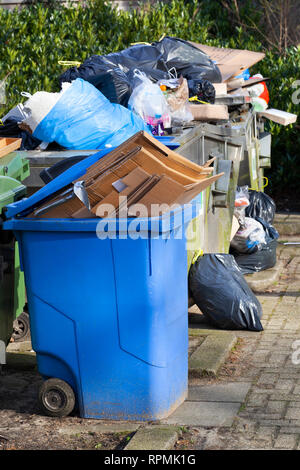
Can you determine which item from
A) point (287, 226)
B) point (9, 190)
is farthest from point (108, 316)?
point (287, 226)

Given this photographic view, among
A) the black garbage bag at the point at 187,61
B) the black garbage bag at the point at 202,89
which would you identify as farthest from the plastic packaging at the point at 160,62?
the black garbage bag at the point at 202,89

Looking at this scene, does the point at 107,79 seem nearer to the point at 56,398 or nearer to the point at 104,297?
the point at 104,297

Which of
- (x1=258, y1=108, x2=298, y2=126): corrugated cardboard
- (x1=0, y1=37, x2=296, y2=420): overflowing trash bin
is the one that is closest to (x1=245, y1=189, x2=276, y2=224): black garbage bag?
(x1=258, y1=108, x2=298, y2=126): corrugated cardboard

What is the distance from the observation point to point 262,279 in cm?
672

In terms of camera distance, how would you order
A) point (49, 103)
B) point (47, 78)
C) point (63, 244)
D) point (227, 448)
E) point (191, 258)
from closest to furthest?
point (227, 448)
point (63, 244)
point (49, 103)
point (191, 258)
point (47, 78)

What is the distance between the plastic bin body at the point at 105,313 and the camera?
3881 millimetres

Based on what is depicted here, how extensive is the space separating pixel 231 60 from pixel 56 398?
538 cm

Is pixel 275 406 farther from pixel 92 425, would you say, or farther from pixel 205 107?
pixel 205 107

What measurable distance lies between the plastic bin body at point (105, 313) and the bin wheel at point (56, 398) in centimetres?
4

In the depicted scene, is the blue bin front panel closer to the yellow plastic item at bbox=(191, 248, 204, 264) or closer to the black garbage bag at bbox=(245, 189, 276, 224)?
the yellow plastic item at bbox=(191, 248, 204, 264)

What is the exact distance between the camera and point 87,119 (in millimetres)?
5215

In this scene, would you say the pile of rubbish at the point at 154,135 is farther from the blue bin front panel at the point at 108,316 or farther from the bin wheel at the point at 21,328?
the bin wheel at the point at 21,328
